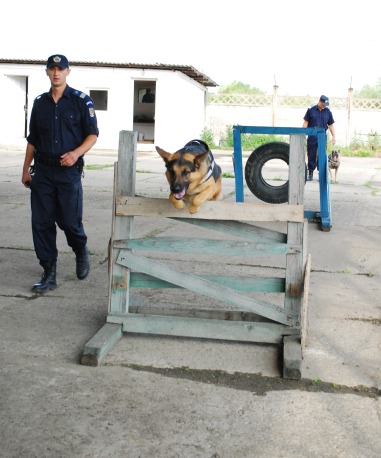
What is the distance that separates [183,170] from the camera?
13.3 ft

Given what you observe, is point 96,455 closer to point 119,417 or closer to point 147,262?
point 119,417

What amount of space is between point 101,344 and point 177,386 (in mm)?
616

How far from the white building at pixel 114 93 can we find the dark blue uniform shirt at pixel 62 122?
827 inches

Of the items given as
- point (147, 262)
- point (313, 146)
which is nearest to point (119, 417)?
point (147, 262)

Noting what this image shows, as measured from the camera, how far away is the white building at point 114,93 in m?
25.9

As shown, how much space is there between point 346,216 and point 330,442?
7.12 metres

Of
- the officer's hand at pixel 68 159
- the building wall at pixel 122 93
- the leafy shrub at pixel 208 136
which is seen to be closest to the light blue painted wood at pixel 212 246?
the officer's hand at pixel 68 159

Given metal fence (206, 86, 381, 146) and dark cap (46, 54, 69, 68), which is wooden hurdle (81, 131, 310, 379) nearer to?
dark cap (46, 54, 69, 68)

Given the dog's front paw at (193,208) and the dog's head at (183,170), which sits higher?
the dog's head at (183,170)

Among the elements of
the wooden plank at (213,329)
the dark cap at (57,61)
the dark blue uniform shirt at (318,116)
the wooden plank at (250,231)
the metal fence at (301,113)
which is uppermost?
the metal fence at (301,113)

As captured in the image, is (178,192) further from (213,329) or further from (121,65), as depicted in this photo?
(121,65)

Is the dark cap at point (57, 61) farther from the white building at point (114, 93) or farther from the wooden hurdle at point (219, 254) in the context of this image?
the white building at point (114, 93)

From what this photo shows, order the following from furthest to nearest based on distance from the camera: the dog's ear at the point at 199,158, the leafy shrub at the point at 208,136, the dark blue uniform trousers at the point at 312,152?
the leafy shrub at the point at 208,136, the dark blue uniform trousers at the point at 312,152, the dog's ear at the point at 199,158

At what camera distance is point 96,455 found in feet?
8.62
